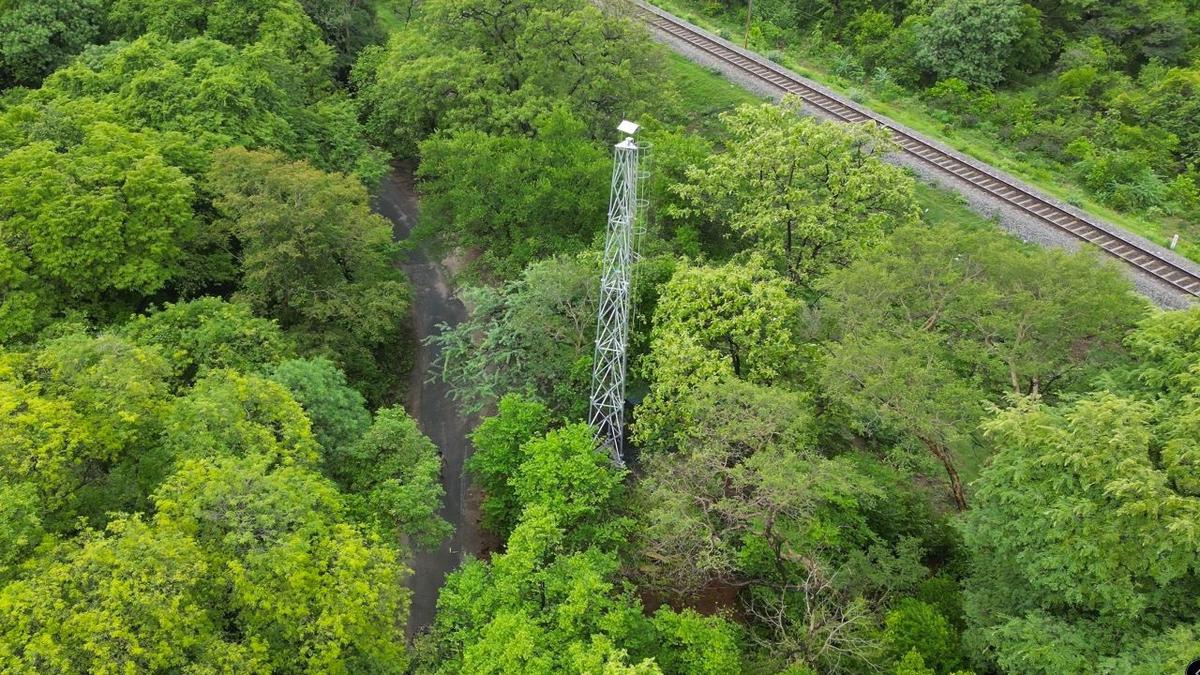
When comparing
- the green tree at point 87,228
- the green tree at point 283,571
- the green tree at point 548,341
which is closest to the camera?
the green tree at point 283,571

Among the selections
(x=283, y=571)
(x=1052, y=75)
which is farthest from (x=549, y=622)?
(x=1052, y=75)

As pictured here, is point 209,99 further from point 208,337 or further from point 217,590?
point 217,590

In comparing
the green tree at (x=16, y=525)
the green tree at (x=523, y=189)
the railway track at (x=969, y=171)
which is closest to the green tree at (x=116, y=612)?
the green tree at (x=16, y=525)

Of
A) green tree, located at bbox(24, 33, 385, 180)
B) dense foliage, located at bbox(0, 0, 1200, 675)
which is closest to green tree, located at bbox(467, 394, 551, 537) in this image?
dense foliage, located at bbox(0, 0, 1200, 675)

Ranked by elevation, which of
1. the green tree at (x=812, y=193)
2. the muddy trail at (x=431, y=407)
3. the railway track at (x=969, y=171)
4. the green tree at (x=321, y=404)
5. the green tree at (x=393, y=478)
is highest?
the green tree at (x=812, y=193)

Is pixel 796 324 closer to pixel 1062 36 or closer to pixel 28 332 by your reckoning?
pixel 28 332

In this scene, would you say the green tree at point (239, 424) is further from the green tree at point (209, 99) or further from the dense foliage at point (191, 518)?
the green tree at point (209, 99)

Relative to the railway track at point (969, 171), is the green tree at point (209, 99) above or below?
above
